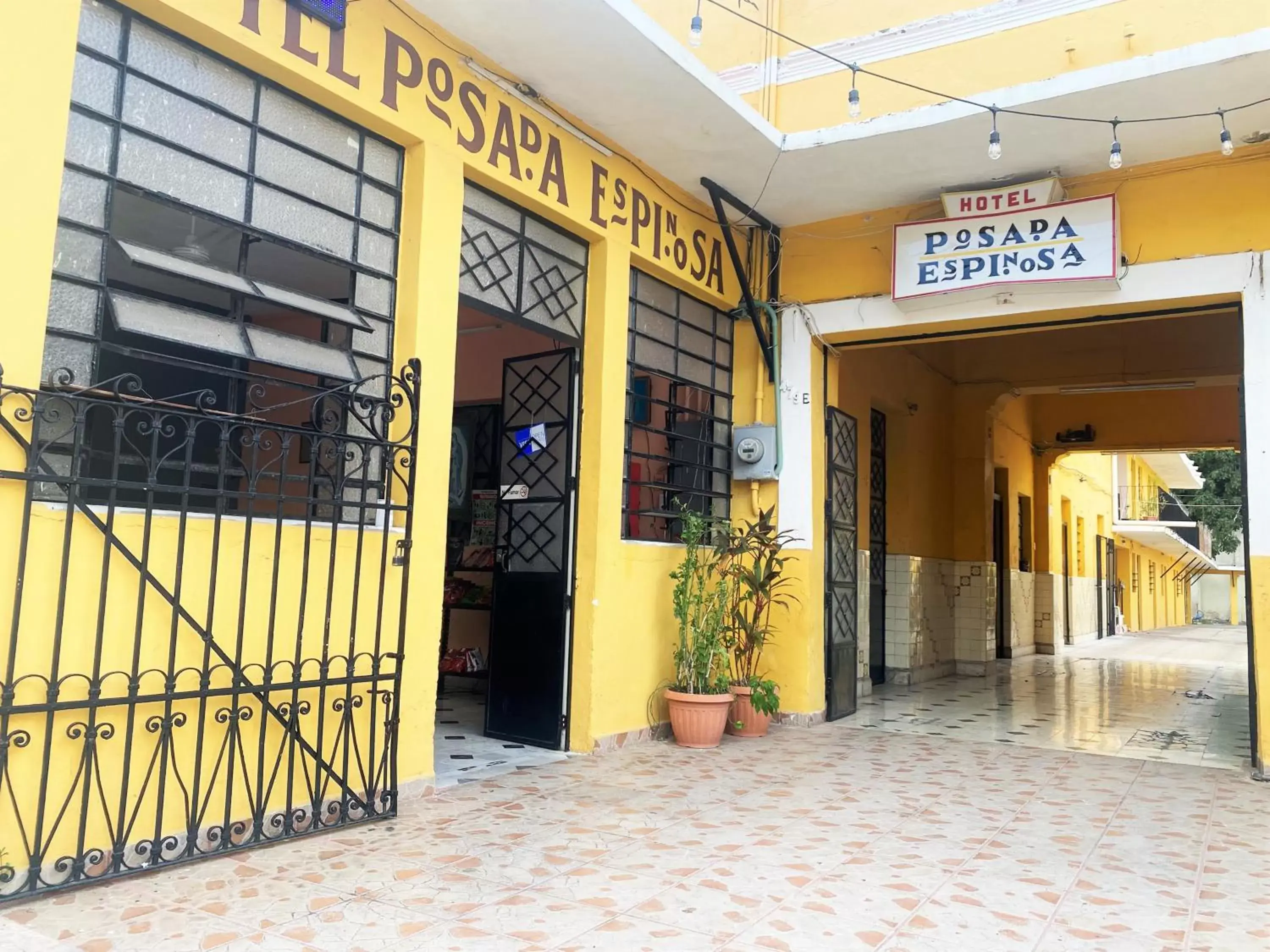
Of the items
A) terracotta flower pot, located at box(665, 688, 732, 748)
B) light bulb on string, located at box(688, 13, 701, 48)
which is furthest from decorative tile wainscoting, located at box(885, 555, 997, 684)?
light bulb on string, located at box(688, 13, 701, 48)

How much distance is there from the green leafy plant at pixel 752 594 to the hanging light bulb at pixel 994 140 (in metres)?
2.63

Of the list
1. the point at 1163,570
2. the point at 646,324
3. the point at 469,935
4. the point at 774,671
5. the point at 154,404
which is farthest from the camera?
the point at 1163,570

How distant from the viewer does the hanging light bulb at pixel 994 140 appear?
16.9ft

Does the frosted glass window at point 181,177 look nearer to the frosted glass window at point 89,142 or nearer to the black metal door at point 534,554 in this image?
the frosted glass window at point 89,142

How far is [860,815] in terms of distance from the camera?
4.34 meters

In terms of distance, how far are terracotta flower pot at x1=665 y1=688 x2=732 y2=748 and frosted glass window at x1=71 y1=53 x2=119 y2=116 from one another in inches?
168

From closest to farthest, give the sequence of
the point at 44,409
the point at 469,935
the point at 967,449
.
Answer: the point at 469,935 → the point at 44,409 → the point at 967,449

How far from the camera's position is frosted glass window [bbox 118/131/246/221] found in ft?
11.5

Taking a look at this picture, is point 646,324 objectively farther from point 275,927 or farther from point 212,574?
point 275,927

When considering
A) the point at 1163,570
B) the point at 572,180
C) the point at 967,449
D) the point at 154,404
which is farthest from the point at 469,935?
the point at 1163,570

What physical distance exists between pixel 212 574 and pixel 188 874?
1.01 metres

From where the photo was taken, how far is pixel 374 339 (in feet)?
Result: 14.5

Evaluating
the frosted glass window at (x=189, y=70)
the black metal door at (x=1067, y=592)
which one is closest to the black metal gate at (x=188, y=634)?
the frosted glass window at (x=189, y=70)

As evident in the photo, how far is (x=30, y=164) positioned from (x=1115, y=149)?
16.9ft
